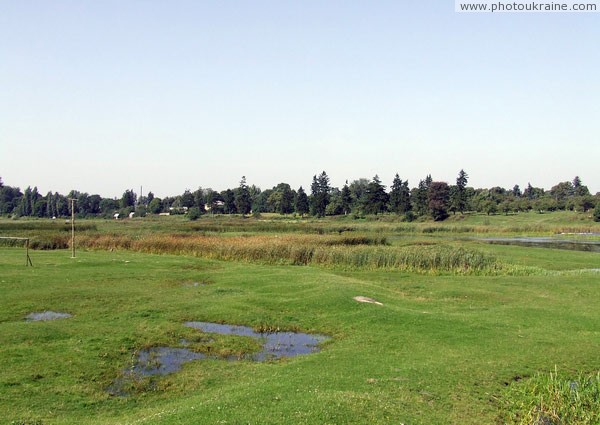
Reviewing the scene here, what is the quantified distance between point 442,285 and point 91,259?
87.5 feet

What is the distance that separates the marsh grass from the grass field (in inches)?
1.8

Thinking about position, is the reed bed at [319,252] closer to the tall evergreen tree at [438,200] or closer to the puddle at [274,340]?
the puddle at [274,340]

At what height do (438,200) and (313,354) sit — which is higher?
(438,200)

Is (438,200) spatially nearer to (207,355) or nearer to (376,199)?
(376,199)

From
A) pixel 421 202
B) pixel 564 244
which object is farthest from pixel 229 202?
pixel 564 244

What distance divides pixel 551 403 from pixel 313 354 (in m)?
6.75

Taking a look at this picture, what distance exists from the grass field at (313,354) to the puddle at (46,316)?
47 centimetres

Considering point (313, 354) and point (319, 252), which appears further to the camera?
point (319, 252)

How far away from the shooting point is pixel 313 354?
15297 mm

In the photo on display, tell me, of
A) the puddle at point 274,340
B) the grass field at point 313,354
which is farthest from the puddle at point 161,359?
the puddle at point 274,340

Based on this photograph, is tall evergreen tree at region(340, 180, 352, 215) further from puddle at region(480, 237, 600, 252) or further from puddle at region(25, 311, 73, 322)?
puddle at region(25, 311, 73, 322)

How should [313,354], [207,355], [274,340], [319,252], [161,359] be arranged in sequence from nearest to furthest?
[161,359] < [313,354] < [207,355] < [274,340] < [319,252]

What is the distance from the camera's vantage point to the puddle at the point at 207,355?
539 inches

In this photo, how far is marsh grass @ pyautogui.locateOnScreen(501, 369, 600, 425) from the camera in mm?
10672
